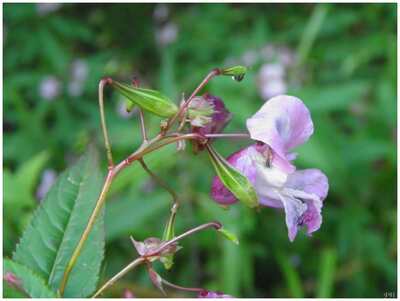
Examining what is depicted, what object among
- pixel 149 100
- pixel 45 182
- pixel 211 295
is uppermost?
pixel 149 100

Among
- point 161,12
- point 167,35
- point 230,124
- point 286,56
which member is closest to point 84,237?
point 230,124

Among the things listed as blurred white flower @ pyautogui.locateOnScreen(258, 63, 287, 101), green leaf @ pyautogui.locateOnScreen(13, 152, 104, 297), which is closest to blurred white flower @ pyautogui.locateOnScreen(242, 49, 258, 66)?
blurred white flower @ pyautogui.locateOnScreen(258, 63, 287, 101)

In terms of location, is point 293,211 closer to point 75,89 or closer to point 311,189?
point 311,189

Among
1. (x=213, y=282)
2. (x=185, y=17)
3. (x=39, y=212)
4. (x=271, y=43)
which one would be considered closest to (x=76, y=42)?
(x=185, y=17)

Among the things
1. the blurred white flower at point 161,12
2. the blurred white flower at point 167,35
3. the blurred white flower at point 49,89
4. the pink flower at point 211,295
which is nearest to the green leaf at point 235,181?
the pink flower at point 211,295

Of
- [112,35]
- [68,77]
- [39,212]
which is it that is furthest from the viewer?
[112,35]

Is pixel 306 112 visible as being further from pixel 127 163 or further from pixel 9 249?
pixel 9 249
